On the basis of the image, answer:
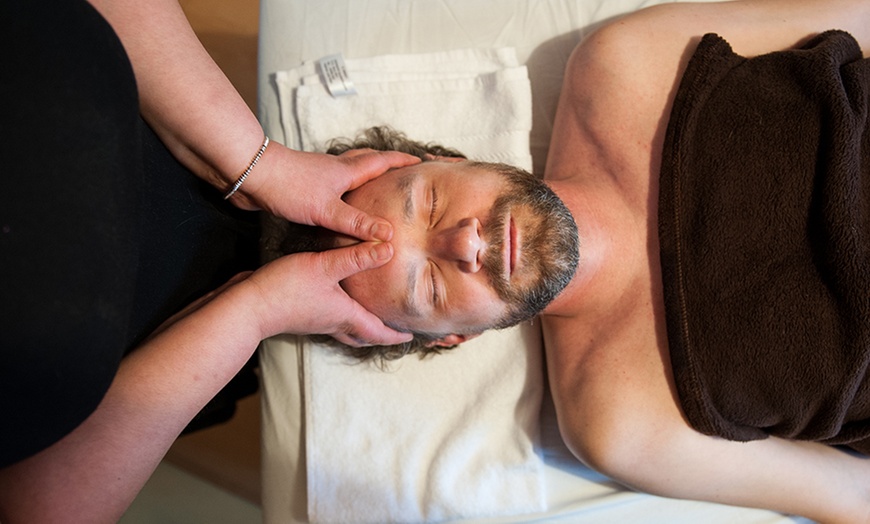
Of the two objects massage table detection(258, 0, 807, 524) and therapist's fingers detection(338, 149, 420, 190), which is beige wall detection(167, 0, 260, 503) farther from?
therapist's fingers detection(338, 149, 420, 190)

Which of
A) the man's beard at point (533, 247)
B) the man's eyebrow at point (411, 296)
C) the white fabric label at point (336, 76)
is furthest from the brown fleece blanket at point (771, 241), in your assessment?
the white fabric label at point (336, 76)

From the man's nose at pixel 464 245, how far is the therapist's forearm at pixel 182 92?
0.38 meters

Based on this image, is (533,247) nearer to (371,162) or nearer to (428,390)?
(371,162)

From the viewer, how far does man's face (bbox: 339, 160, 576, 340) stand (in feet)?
3.49

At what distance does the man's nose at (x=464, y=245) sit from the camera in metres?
1.03

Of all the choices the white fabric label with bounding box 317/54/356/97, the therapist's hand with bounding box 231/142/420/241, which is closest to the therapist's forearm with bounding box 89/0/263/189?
the therapist's hand with bounding box 231/142/420/241

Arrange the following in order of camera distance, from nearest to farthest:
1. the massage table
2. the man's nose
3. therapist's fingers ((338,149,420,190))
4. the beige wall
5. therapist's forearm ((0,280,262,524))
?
1. therapist's forearm ((0,280,262,524))
2. the man's nose
3. therapist's fingers ((338,149,420,190))
4. the massage table
5. the beige wall

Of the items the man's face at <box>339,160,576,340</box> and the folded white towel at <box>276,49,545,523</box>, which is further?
the folded white towel at <box>276,49,545,523</box>

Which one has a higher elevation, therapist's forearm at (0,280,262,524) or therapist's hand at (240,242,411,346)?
therapist's hand at (240,242,411,346)

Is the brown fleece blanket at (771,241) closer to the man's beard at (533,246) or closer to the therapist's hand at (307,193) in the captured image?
the man's beard at (533,246)

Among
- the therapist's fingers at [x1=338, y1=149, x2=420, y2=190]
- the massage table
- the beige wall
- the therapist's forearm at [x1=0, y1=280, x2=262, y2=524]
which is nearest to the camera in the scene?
the therapist's forearm at [x1=0, y1=280, x2=262, y2=524]

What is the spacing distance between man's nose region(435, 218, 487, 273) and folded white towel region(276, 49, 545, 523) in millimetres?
357

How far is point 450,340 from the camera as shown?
1.24m

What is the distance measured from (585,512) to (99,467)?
98 cm
